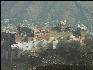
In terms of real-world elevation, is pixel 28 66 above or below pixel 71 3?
below

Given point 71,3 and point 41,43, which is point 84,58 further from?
point 71,3

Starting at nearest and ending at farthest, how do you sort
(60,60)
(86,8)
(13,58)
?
(60,60)
(13,58)
(86,8)

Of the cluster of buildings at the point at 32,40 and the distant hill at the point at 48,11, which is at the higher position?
the distant hill at the point at 48,11

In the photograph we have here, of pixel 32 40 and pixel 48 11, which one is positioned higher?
pixel 48 11

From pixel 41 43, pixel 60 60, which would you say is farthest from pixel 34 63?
pixel 41 43

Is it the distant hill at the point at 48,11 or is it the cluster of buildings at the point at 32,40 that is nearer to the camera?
the cluster of buildings at the point at 32,40

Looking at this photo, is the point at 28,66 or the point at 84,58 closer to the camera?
the point at 84,58

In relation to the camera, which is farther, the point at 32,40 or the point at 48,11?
the point at 48,11

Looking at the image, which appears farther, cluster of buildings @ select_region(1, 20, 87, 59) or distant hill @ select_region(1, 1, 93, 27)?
distant hill @ select_region(1, 1, 93, 27)
